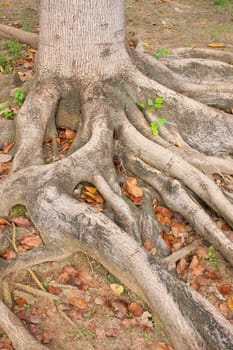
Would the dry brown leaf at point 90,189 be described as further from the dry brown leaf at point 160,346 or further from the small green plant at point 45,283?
the dry brown leaf at point 160,346

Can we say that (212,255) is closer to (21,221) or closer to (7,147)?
(21,221)

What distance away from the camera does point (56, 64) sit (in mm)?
4730

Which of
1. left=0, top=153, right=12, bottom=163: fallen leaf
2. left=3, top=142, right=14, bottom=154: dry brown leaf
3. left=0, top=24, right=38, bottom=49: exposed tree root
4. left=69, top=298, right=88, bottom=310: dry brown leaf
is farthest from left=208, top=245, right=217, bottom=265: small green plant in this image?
left=0, top=24, right=38, bottom=49: exposed tree root

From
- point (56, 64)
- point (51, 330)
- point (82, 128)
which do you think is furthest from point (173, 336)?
point (56, 64)

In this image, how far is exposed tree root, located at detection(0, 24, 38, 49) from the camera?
678cm

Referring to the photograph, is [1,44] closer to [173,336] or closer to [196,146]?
[196,146]

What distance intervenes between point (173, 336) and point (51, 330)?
0.85m

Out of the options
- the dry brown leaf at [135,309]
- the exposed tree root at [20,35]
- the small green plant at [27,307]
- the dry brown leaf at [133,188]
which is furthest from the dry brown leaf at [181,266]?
the exposed tree root at [20,35]

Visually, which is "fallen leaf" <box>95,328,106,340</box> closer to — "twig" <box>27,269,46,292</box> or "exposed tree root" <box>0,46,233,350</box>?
"exposed tree root" <box>0,46,233,350</box>

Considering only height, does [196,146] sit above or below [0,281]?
above

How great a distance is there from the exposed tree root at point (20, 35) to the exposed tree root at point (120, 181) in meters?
2.22

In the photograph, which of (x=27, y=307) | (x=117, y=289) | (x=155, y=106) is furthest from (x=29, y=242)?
(x=155, y=106)

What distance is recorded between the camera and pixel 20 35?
693 cm

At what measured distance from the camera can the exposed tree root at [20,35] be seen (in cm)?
678
